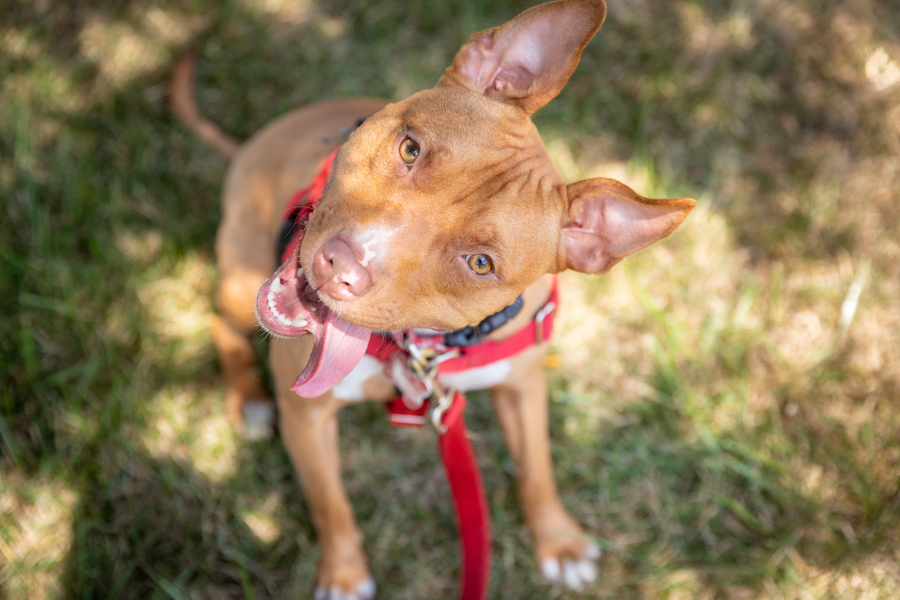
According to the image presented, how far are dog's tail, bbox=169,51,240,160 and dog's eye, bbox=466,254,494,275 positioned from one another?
2538 millimetres

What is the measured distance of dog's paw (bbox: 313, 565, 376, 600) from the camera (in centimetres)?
352

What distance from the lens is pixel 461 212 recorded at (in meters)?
2.24

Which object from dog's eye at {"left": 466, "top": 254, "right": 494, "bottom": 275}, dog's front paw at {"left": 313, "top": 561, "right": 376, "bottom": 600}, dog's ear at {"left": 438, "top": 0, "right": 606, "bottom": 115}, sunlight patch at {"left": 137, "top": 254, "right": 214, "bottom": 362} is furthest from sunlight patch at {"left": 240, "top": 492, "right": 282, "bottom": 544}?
dog's ear at {"left": 438, "top": 0, "right": 606, "bottom": 115}

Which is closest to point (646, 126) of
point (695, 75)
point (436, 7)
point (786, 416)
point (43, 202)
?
point (695, 75)

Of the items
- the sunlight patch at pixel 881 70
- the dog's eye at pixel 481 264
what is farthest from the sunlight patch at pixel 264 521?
the sunlight patch at pixel 881 70

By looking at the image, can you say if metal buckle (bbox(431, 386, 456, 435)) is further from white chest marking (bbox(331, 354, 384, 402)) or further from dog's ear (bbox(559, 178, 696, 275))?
dog's ear (bbox(559, 178, 696, 275))

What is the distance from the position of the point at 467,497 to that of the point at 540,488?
22.6 inches

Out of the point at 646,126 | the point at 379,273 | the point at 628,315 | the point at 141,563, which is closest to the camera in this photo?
the point at 379,273

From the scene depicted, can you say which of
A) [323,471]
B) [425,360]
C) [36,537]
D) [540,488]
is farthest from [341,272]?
[36,537]

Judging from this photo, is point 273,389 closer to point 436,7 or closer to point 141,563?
point 141,563

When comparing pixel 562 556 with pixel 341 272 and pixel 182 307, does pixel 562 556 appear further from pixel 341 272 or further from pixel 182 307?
pixel 182 307

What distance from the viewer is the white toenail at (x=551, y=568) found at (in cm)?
369

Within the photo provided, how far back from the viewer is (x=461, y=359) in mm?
2738

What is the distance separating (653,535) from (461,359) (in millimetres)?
1951
